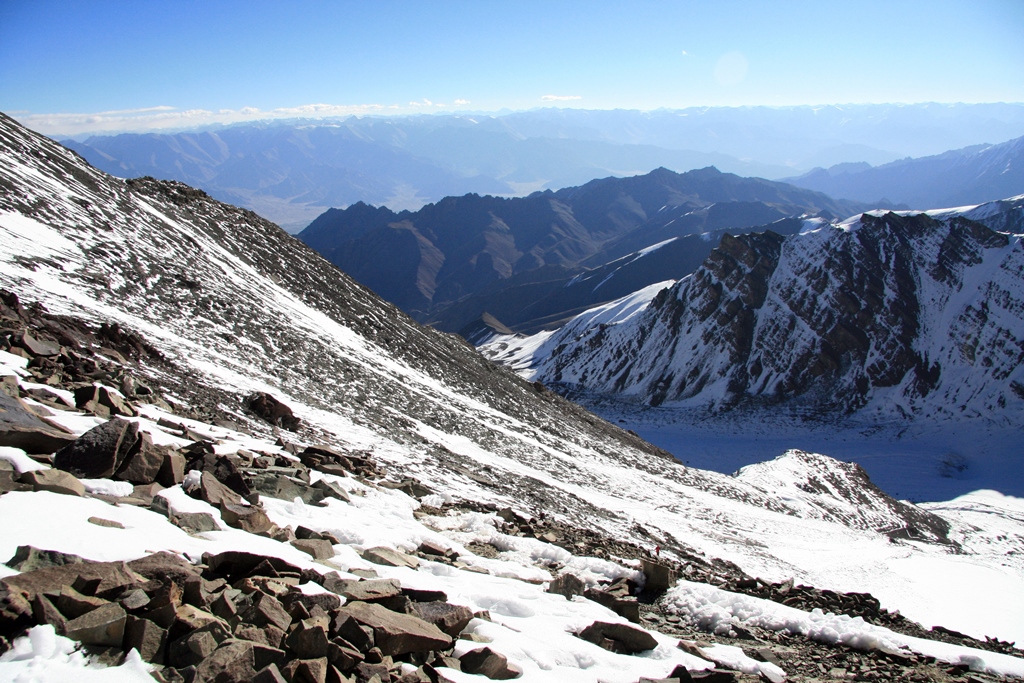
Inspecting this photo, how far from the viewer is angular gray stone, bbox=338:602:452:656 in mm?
5289

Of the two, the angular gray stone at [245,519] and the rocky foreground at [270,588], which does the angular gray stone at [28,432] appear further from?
the angular gray stone at [245,519]

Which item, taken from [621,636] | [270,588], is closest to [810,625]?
[621,636]

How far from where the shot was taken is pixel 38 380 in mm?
10695

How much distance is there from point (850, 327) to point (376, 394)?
195ft

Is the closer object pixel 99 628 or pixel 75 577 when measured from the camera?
pixel 99 628

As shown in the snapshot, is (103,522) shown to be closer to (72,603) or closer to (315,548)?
(72,603)

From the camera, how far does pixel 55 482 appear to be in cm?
654

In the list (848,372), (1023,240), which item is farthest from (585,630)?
(1023,240)

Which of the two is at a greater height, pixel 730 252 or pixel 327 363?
pixel 730 252

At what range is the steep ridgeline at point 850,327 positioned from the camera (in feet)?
194

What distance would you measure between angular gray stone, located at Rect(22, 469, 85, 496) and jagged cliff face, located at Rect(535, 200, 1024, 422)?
63468mm

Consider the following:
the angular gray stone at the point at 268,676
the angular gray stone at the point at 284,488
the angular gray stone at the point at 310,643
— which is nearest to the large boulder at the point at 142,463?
the angular gray stone at the point at 284,488

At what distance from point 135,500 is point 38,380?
18.1 feet

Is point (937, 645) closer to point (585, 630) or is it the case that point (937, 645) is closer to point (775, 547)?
point (585, 630)
